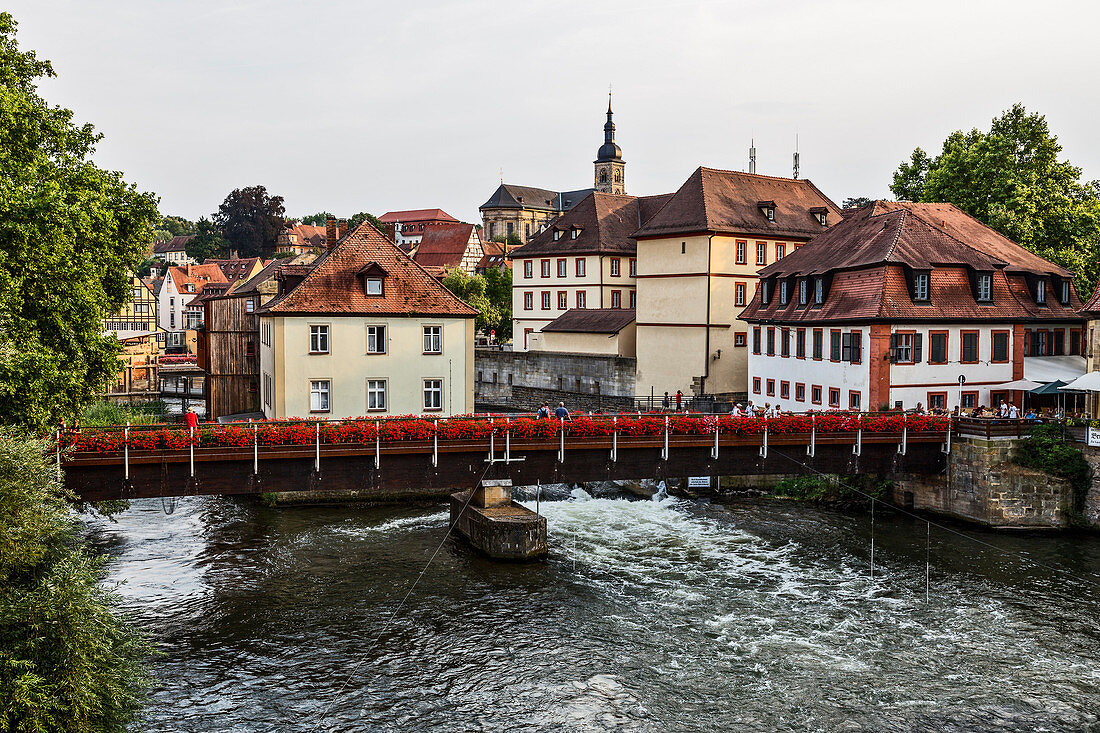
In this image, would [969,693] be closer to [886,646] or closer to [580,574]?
[886,646]

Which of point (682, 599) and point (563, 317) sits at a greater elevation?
point (563, 317)

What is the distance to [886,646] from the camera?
2259 centimetres

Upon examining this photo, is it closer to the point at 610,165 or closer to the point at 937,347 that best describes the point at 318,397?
the point at 937,347

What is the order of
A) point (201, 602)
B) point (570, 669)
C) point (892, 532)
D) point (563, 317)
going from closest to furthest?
point (570, 669), point (201, 602), point (892, 532), point (563, 317)

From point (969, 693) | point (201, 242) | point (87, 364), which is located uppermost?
point (201, 242)

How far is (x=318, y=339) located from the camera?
1592 inches

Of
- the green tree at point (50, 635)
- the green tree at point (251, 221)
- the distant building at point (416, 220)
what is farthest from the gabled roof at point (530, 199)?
the green tree at point (50, 635)

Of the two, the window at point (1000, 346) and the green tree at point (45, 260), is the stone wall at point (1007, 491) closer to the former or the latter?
the window at point (1000, 346)

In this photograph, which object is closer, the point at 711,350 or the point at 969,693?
the point at 969,693

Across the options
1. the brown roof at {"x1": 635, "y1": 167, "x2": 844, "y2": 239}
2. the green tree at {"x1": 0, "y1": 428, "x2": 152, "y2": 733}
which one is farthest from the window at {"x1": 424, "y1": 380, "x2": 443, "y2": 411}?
the green tree at {"x1": 0, "y1": 428, "x2": 152, "y2": 733}

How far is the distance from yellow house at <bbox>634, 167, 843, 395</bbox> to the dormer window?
52.7 feet

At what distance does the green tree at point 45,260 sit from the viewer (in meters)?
22.5

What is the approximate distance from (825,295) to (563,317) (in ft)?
93.6

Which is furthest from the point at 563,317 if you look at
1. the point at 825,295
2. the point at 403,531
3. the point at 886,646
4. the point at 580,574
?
the point at 886,646
